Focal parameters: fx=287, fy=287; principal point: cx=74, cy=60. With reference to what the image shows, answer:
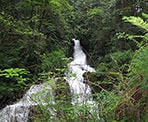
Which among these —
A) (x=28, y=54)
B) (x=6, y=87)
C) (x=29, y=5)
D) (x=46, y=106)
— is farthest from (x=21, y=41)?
(x=46, y=106)

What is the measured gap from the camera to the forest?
8.63 ft

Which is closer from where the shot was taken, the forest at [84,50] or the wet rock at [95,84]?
the forest at [84,50]

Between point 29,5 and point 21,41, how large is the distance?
1.62 m

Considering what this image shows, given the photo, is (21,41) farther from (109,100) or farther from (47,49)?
(109,100)

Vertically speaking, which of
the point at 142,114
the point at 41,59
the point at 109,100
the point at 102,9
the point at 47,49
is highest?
the point at 102,9

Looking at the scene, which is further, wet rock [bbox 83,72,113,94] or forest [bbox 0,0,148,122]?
wet rock [bbox 83,72,113,94]

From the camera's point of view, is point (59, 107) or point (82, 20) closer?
point (59, 107)

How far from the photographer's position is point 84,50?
6277 millimetres

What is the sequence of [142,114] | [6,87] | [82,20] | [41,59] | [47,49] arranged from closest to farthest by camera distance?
[142,114]
[6,87]
[41,59]
[47,49]
[82,20]

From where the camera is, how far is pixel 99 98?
9.41 ft

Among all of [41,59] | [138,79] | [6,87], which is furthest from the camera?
[41,59]

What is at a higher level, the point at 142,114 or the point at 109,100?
the point at 109,100

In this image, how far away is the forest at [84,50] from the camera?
2629mm

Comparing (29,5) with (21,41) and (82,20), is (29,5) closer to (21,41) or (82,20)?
(21,41)
